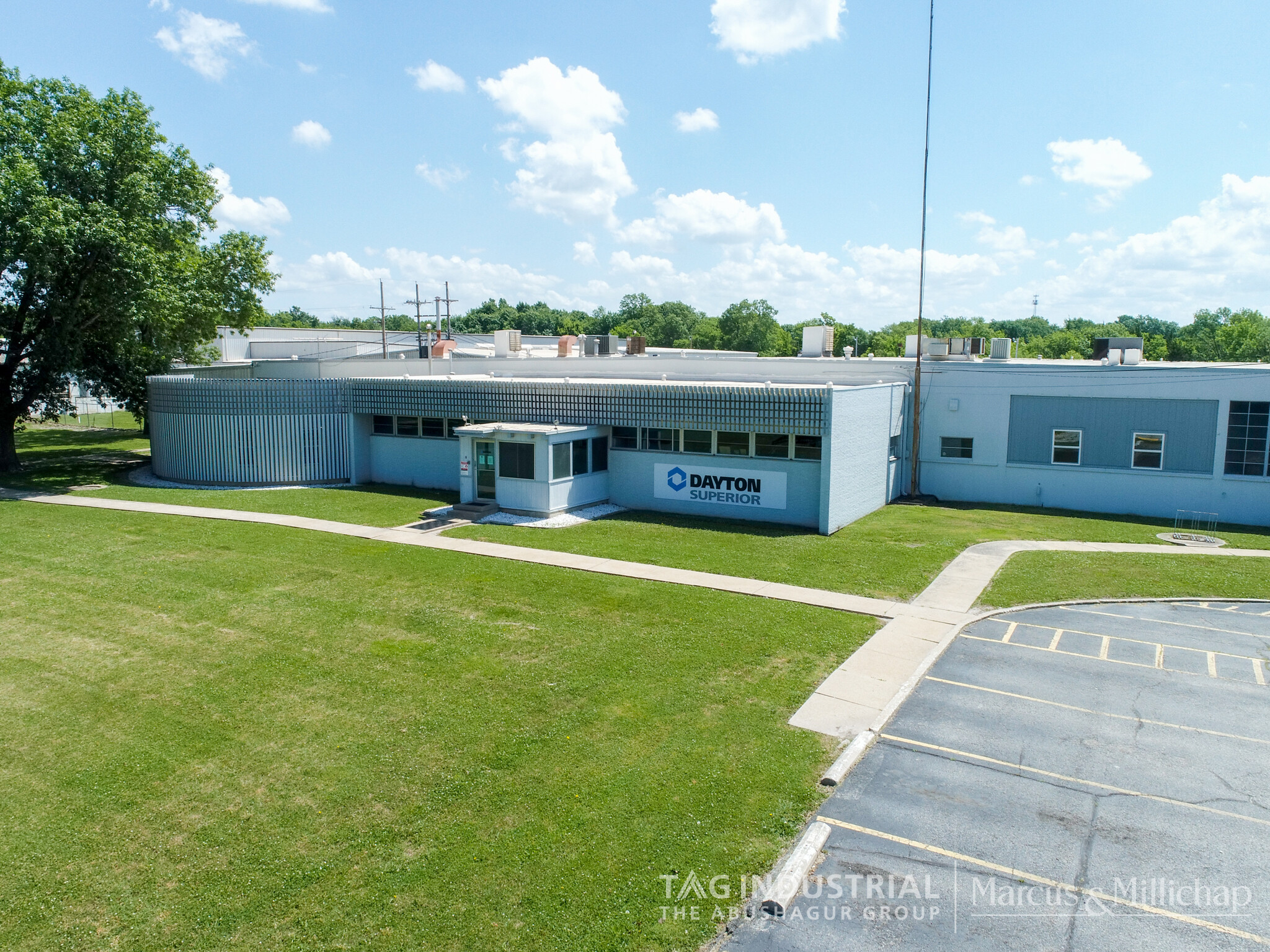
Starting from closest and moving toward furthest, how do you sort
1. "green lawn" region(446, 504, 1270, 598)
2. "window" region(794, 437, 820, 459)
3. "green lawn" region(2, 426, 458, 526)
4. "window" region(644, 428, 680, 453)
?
"green lawn" region(446, 504, 1270, 598), "window" region(794, 437, 820, 459), "green lawn" region(2, 426, 458, 526), "window" region(644, 428, 680, 453)

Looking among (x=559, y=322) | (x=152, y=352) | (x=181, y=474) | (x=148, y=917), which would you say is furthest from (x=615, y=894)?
(x=559, y=322)

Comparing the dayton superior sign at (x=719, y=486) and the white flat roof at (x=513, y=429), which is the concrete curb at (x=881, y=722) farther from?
the white flat roof at (x=513, y=429)

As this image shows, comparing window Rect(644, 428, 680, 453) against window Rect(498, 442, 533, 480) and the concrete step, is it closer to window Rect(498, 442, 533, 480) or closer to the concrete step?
window Rect(498, 442, 533, 480)

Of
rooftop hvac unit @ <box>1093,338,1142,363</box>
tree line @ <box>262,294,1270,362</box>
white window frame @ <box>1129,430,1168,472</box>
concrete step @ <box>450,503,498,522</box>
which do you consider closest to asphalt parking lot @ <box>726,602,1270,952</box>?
white window frame @ <box>1129,430,1168,472</box>

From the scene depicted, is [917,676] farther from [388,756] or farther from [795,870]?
[388,756]

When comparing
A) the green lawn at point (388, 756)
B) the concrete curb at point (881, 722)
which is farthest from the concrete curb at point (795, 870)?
the concrete curb at point (881, 722)

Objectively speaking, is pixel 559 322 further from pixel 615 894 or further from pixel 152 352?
pixel 615 894
